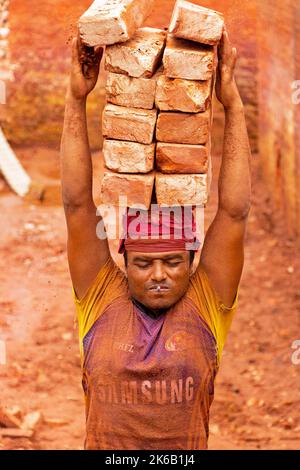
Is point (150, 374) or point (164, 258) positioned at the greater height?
point (164, 258)

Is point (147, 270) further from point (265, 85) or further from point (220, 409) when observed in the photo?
point (265, 85)

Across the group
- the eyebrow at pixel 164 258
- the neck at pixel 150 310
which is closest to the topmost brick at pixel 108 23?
the eyebrow at pixel 164 258

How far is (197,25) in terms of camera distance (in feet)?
14.6

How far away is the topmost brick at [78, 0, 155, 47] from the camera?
14.6 feet

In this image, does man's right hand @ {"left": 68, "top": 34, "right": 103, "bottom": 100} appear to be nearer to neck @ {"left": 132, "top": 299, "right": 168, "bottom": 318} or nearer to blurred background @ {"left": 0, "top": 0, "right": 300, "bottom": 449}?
neck @ {"left": 132, "top": 299, "right": 168, "bottom": 318}

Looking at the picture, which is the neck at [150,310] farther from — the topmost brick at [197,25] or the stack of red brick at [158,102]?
the topmost brick at [197,25]

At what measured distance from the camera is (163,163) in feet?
15.3

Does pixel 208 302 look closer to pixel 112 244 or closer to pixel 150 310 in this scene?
pixel 150 310

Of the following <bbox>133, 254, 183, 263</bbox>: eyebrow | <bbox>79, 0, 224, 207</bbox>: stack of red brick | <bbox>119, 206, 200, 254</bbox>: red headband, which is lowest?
<bbox>133, 254, 183, 263</bbox>: eyebrow

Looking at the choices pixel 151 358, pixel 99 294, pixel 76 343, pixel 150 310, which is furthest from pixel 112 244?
pixel 151 358

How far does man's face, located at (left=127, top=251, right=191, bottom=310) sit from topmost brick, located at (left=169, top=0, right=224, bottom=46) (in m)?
0.87

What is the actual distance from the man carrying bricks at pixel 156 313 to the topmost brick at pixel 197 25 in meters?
0.08

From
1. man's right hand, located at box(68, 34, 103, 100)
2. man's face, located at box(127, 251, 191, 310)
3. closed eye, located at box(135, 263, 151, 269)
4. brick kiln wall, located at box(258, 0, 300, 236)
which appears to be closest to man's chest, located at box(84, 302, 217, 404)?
man's face, located at box(127, 251, 191, 310)

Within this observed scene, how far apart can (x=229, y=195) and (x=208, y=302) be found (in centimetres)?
47
